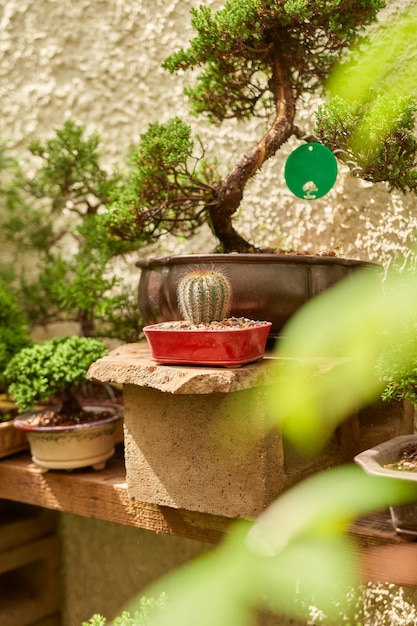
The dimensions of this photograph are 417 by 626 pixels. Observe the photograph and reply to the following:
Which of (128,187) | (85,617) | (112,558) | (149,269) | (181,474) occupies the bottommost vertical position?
(85,617)

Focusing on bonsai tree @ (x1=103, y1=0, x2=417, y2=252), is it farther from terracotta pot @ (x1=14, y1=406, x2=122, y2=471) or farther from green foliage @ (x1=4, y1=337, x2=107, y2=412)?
terracotta pot @ (x1=14, y1=406, x2=122, y2=471)

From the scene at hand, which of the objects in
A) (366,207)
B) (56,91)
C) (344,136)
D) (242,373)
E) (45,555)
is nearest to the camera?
(242,373)

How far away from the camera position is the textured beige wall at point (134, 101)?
123cm

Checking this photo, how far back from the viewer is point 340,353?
3.14 ft

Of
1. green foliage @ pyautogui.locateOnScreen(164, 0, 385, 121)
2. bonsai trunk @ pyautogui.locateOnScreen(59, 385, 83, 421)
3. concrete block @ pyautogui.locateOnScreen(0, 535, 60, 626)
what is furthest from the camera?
concrete block @ pyautogui.locateOnScreen(0, 535, 60, 626)

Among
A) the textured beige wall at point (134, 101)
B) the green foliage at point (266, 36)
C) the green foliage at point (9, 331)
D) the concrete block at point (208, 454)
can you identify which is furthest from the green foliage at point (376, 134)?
the green foliage at point (9, 331)

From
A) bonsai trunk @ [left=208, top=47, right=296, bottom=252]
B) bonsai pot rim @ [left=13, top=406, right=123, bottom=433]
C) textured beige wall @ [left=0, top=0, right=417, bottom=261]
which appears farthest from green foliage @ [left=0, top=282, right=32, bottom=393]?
bonsai trunk @ [left=208, top=47, right=296, bottom=252]

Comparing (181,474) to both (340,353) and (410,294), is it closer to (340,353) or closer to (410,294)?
(340,353)

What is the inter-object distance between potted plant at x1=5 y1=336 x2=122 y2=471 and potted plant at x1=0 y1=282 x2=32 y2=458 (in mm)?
79

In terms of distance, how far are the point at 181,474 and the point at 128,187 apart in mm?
509

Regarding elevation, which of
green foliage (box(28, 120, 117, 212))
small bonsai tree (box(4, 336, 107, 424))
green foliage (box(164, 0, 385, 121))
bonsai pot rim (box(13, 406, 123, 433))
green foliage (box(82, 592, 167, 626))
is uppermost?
green foliage (box(164, 0, 385, 121))

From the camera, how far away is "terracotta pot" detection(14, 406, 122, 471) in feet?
3.44

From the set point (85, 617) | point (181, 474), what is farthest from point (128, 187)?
point (85, 617)

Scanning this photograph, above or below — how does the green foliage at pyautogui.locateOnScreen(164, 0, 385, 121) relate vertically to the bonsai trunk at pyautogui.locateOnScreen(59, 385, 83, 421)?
above
